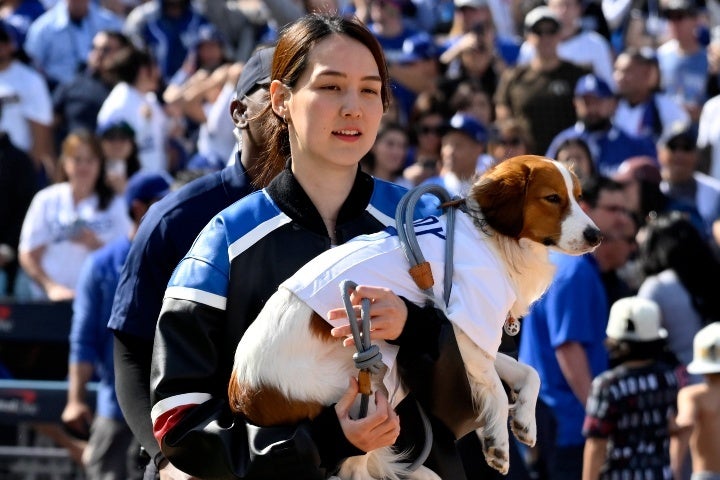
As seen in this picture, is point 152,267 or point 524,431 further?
point 152,267

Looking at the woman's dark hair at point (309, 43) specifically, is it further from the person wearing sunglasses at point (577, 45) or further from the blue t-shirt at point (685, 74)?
the blue t-shirt at point (685, 74)

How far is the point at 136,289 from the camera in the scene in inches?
144

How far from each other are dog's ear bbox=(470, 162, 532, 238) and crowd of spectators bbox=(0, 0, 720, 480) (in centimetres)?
316

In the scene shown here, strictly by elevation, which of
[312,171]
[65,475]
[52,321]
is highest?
[312,171]

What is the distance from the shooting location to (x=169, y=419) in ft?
9.84

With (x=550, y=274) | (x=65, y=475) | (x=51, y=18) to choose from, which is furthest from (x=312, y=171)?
(x=51, y=18)

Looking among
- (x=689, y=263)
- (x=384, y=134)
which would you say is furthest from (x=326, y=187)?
(x=384, y=134)

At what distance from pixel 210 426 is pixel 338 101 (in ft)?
2.46

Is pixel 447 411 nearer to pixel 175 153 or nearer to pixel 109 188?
pixel 109 188

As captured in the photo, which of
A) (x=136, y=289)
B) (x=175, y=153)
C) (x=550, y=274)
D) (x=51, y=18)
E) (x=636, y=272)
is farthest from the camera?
(x=51, y=18)

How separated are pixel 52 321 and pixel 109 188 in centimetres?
106

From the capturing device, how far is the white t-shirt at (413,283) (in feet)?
9.66

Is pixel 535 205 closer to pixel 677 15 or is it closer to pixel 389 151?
pixel 389 151

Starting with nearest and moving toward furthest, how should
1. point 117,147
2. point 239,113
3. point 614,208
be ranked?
point 239,113 → point 614,208 → point 117,147
